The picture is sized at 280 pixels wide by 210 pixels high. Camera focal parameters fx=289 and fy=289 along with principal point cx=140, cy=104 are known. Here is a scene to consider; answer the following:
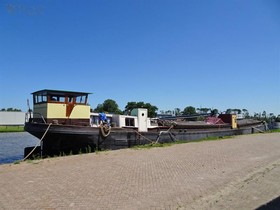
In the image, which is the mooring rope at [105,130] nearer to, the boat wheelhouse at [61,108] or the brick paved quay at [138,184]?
the boat wheelhouse at [61,108]

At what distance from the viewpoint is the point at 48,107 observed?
1599 cm

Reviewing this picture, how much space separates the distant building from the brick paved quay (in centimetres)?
6348

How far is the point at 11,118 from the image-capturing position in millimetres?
69562

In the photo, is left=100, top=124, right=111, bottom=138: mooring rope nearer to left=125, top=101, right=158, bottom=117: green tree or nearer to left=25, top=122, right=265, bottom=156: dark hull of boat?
left=25, top=122, right=265, bottom=156: dark hull of boat

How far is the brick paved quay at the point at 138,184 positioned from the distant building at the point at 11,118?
208 ft

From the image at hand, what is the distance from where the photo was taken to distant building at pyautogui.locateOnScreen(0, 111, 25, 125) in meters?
68.6

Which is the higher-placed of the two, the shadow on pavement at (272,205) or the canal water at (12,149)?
the canal water at (12,149)

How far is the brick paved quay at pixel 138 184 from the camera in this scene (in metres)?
6.26

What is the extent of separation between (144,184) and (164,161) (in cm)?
434

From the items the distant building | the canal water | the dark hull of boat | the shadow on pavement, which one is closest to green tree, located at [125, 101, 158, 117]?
the distant building

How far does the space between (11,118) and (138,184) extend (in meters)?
68.9

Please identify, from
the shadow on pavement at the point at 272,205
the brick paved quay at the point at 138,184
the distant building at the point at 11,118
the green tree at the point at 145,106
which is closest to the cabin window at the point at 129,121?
the brick paved quay at the point at 138,184

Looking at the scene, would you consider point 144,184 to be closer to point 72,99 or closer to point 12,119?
point 72,99

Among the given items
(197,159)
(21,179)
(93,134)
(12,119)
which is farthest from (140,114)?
(12,119)
